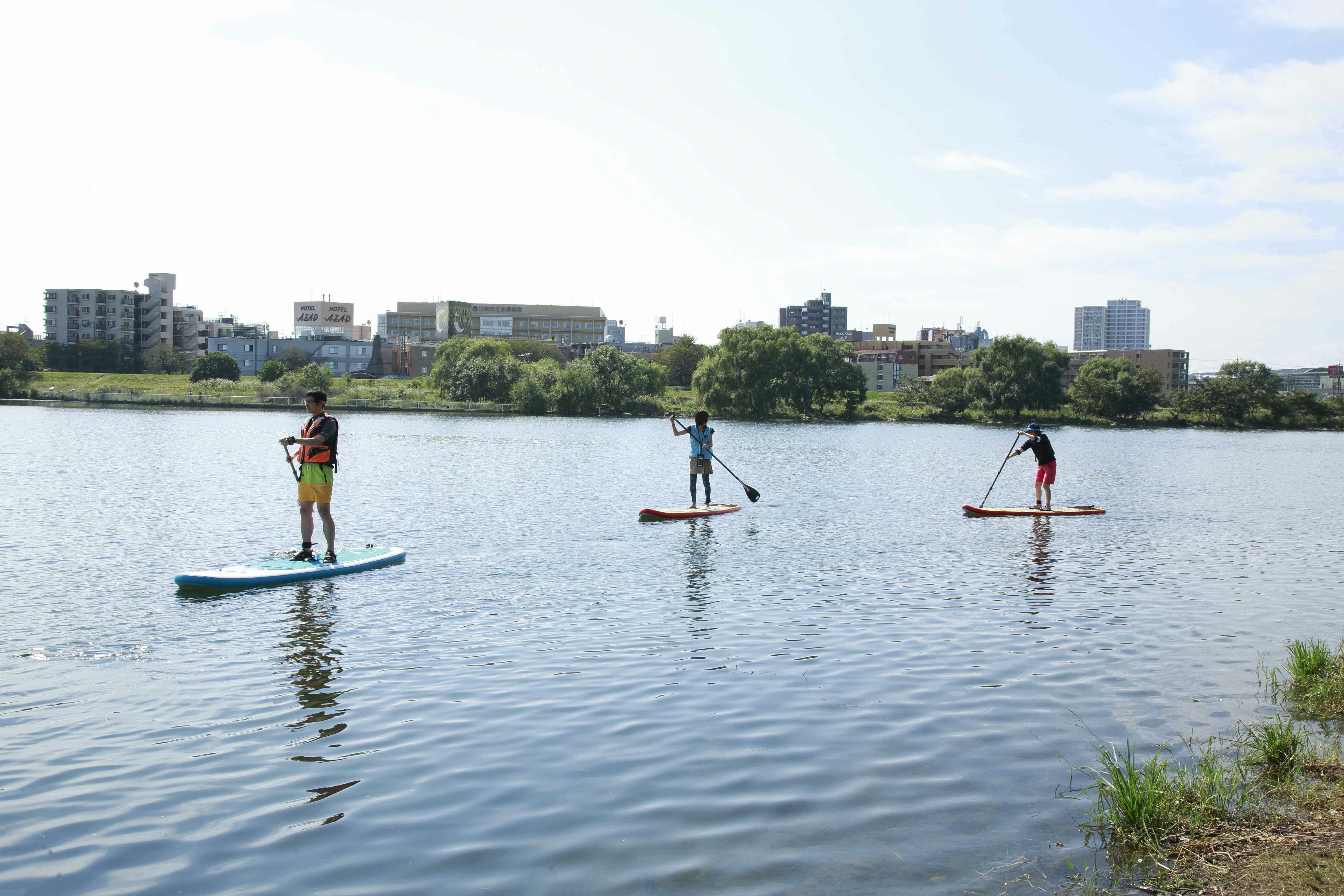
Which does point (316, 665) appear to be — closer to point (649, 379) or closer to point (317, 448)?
point (317, 448)

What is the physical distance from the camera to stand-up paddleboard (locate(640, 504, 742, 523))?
76.2 ft

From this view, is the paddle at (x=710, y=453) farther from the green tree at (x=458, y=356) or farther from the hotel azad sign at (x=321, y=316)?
the hotel azad sign at (x=321, y=316)

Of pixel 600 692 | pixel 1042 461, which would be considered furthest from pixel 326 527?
pixel 1042 461

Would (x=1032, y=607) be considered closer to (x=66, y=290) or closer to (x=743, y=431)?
(x=743, y=431)

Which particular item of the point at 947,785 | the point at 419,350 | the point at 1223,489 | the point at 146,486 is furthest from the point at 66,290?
the point at 947,785

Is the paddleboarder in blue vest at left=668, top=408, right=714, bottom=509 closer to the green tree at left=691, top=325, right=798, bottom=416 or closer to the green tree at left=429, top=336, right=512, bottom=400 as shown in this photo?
the green tree at left=691, top=325, right=798, bottom=416

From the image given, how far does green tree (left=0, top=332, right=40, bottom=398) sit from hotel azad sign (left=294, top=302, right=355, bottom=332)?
164ft

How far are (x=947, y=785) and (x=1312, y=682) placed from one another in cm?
507

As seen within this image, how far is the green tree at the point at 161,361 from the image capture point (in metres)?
153

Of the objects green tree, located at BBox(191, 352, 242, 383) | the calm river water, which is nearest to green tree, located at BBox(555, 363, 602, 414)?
green tree, located at BBox(191, 352, 242, 383)

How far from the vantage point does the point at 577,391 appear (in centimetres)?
11156

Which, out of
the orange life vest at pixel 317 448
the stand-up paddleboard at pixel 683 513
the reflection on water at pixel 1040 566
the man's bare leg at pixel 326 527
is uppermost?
the orange life vest at pixel 317 448

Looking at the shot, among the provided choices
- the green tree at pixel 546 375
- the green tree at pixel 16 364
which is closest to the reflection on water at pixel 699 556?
the green tree at pixel 546 375

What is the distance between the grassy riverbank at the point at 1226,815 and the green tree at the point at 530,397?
105462 mm
